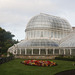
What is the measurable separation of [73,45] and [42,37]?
12841 millimetres

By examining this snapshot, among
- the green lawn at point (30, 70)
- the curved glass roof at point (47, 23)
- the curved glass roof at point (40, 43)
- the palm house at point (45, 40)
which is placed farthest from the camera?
the curved glass roof at point (47, 23)

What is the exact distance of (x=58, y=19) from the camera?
185 ft

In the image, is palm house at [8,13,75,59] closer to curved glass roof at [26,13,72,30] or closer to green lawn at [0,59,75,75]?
curved glass roof at [26,13,72,30]

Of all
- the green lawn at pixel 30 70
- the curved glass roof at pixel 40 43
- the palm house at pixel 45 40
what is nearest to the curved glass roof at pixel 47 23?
the palm house at pixel 45 40

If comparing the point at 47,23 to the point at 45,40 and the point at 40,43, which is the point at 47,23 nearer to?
the point at 45,40

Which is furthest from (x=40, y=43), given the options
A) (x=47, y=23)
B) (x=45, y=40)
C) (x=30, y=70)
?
(x=30, y=70)

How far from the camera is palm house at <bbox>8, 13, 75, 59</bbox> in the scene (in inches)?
1741

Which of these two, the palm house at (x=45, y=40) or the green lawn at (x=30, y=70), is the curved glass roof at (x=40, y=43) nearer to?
the palm house at (x=45, y=40)

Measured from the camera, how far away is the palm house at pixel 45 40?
44.2m

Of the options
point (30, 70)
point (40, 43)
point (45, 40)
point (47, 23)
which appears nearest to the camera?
point (30, 70)

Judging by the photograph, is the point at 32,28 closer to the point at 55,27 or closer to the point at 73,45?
the point at 55,27

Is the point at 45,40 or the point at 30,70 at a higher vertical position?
the point at 45,40

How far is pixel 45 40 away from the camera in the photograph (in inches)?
1896

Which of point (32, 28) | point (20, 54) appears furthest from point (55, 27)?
point (20, 54)
